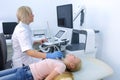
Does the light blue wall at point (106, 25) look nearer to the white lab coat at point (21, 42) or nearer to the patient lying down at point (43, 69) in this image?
the patient lying down at point (43, 69)

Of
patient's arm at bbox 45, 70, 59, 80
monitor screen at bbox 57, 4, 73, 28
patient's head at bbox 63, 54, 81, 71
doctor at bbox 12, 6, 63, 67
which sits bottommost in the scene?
patient's arm at bbox 45, 70, 59, 80

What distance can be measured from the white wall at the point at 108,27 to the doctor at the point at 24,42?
75 cm

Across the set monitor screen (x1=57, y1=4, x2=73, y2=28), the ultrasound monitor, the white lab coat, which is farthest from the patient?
the ultrasound monitor

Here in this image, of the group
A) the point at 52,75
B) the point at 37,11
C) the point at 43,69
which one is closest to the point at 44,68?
the point at 43,69

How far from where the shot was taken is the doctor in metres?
1.72

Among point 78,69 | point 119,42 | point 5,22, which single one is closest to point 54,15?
point 5,22

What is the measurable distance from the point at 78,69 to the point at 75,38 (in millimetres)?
759

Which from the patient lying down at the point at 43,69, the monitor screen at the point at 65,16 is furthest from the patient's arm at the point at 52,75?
the monitor screen at the point at 65,16

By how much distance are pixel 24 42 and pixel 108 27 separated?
106 centimetres

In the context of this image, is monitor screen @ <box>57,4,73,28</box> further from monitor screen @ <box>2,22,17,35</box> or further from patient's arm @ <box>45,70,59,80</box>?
monitor screen @ <box>2,22,17,35</box>

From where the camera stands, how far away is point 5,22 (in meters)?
3.14

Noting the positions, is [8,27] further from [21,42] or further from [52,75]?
[52,75]

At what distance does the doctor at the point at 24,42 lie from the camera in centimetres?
172

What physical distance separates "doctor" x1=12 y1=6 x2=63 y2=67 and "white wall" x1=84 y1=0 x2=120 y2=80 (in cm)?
75
